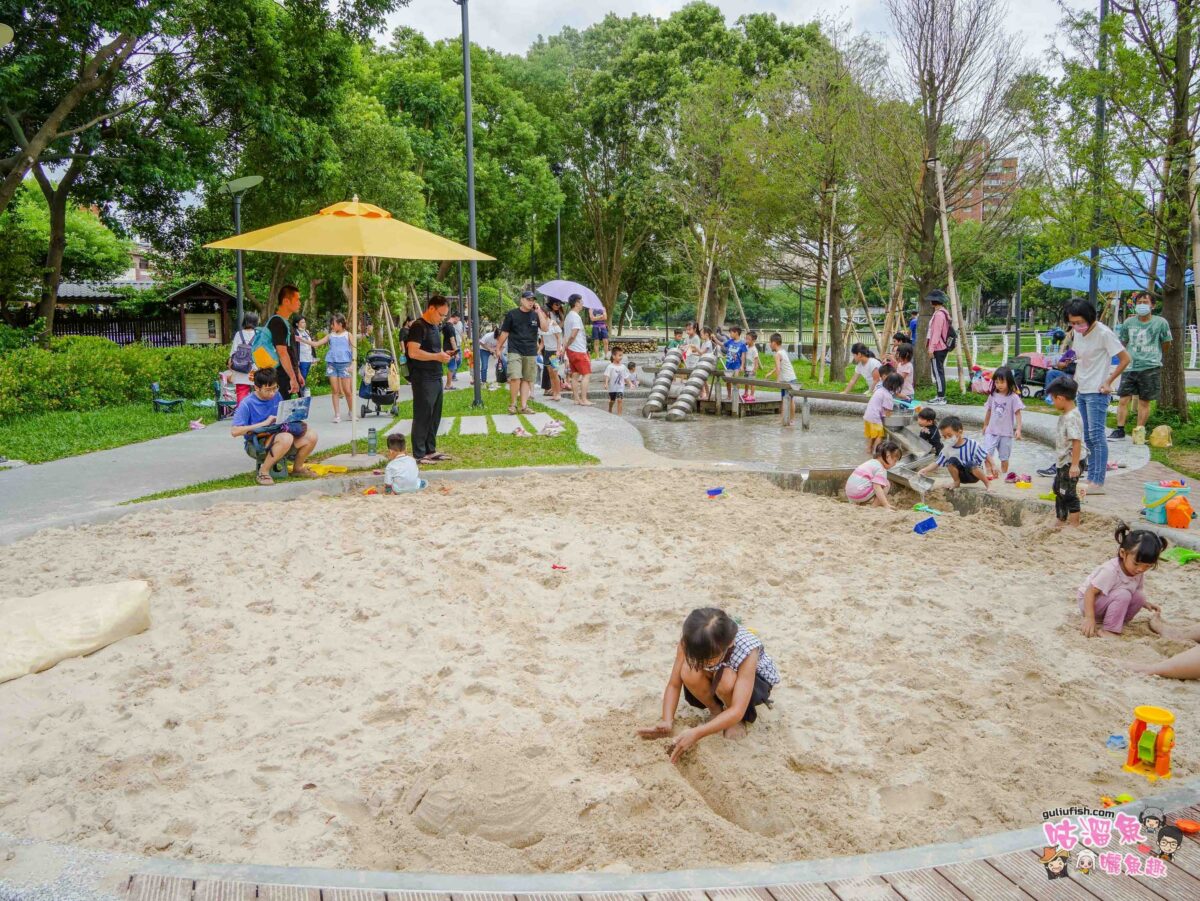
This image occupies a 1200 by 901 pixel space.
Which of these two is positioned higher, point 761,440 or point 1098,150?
point 1098,150

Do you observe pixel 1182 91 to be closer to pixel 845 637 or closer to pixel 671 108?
pixel 845 637

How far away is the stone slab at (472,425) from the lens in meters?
12.7

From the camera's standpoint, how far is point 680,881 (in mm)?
2787

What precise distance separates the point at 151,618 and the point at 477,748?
7.98 ft

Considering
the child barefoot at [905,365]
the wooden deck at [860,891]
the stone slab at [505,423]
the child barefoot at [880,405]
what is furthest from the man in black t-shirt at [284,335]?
the child barefoot at [905,365]

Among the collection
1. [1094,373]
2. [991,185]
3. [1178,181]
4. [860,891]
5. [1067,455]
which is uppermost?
[991,185]

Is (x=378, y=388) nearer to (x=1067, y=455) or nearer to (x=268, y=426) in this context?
(x=268, y=426)

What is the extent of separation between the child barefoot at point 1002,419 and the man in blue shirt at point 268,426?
22.5 feet

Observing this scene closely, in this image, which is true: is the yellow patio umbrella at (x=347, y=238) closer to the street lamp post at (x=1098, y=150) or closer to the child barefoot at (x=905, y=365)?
the child barefoot at (x=905, y=365)

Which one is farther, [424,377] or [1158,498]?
[424,377]

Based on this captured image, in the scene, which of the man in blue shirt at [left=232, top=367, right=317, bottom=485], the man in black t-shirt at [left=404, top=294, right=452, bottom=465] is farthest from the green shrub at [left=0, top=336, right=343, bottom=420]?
the man in black t-shirt at [left=404, top=294, right=452, bottom=465]

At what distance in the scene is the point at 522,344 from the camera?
47.4 ft

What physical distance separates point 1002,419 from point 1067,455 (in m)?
1.97

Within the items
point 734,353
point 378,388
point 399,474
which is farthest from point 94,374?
point 734,353
